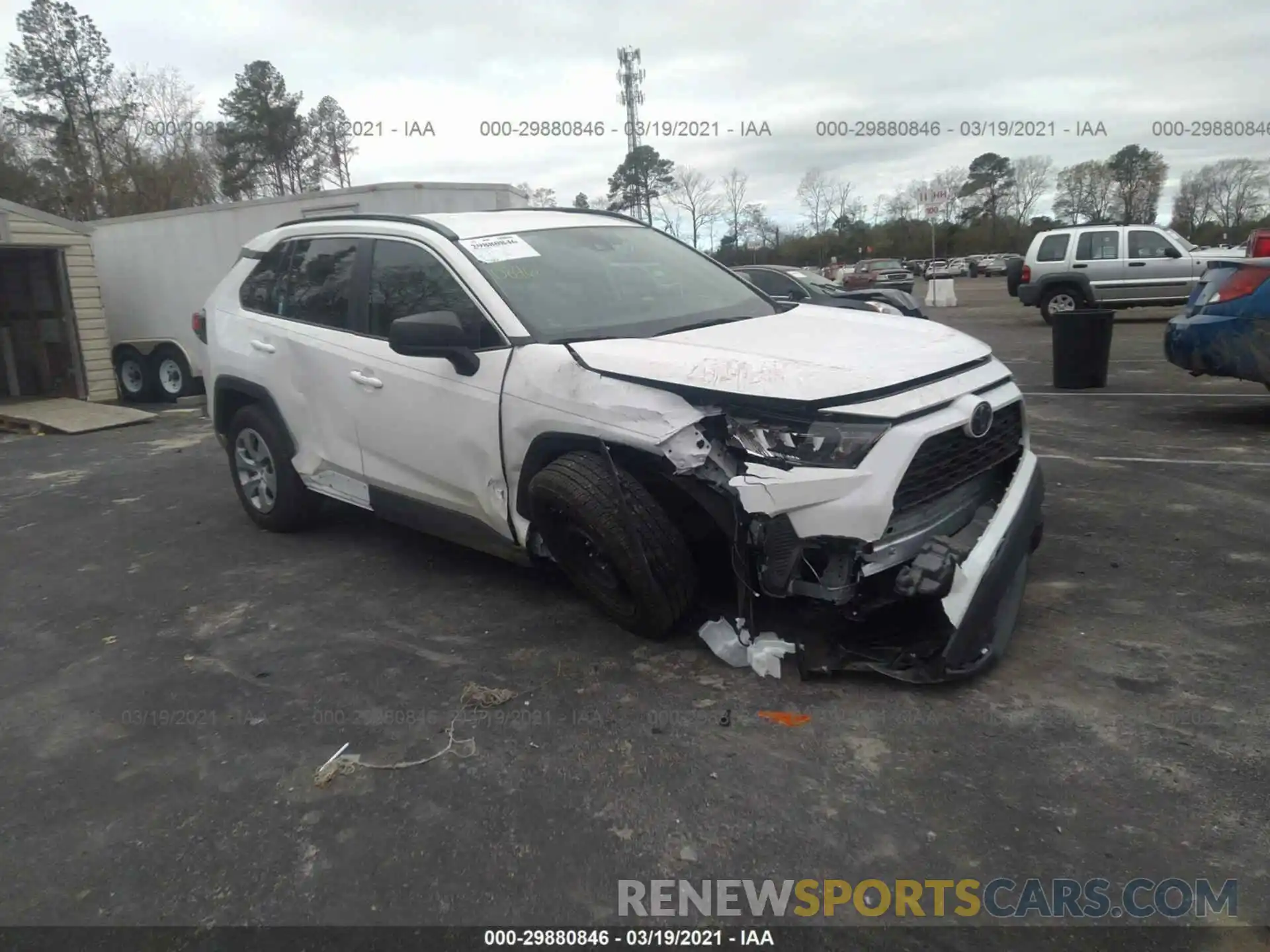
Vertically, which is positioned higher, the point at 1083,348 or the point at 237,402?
the point at 237,402

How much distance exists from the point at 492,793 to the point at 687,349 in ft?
5.94

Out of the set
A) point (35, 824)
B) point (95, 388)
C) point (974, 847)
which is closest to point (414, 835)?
point (35, 824)

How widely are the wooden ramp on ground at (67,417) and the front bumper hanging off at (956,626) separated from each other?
34.9 feet

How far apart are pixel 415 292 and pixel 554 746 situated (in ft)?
7.91

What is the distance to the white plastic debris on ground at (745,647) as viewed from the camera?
3479 mm

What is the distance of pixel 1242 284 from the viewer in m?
7.20

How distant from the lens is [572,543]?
3.75m

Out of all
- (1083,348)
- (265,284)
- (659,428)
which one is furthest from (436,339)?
(1083,348)

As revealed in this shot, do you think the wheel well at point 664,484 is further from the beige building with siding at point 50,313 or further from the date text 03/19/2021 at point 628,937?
the beige building with siding at point 50,313

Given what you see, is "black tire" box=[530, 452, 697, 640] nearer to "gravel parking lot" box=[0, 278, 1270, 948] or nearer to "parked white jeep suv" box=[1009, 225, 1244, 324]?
"gravel parking lot" box=[0, 278, 1270, 948]

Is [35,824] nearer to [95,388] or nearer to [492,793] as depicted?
[492,793]

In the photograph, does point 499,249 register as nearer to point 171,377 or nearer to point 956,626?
point 956,626

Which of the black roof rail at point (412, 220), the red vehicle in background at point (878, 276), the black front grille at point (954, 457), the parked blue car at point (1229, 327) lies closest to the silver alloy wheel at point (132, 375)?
the black roof rail at point (412, 220)

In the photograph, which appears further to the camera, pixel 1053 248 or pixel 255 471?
pixel 1053 248
